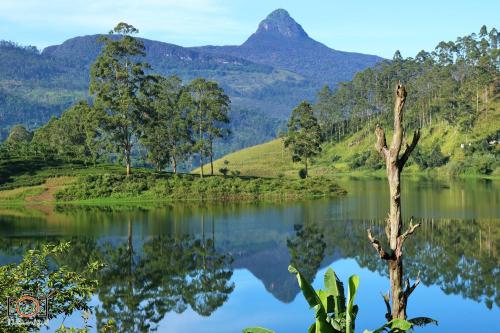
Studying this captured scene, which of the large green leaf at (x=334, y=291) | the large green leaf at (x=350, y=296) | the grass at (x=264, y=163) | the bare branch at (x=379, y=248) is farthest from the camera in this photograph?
the grass at (x=264, y=163)

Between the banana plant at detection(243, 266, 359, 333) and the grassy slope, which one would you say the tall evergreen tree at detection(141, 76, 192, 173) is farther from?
the banana plant at detection(243, 266, 359, 333)

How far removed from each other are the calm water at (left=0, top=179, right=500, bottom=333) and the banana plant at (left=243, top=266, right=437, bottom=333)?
11838 mm

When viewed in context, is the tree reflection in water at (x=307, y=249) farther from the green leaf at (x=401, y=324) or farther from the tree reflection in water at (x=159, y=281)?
the green leaf at (x=401, y=324)

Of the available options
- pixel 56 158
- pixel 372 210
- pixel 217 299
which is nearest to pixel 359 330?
pixel 217 299

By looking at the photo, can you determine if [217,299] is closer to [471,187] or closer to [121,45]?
[121,45]

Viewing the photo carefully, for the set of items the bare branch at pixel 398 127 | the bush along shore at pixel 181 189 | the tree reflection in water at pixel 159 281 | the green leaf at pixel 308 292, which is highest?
the bare branch at pixel 398 127

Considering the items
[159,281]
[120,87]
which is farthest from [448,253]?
[120,87]

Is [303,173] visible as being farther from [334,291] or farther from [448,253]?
[334,291]

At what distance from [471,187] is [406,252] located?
52952 mm

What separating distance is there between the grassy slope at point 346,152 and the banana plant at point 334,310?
10782 cm

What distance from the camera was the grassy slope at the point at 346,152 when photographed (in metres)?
139

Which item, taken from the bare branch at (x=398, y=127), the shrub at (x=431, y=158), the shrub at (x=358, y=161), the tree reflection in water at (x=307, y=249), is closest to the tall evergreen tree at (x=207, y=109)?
the tree reflection in water at (x=307, y=249)

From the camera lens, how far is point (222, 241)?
163ft

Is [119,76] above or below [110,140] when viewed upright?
above
